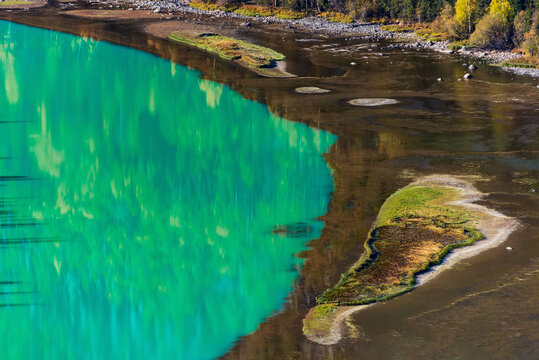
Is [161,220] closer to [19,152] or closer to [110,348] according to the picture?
[110,348]

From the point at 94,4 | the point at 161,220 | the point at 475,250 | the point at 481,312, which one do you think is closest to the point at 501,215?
the point at 475,250

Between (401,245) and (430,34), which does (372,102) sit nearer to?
(401,245)

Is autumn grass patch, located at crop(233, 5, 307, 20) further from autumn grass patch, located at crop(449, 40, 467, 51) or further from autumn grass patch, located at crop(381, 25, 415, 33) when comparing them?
autumn grass patch, located at crop(449, 40, 467, 51)

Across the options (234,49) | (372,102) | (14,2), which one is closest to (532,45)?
(372,102)

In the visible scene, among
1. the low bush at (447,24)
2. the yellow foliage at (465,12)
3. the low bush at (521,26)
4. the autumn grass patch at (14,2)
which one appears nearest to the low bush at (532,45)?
the low bush at (521,26)

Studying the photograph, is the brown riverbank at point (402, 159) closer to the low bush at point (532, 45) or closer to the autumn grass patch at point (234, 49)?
the autumn grass patch at point (234, 49)
